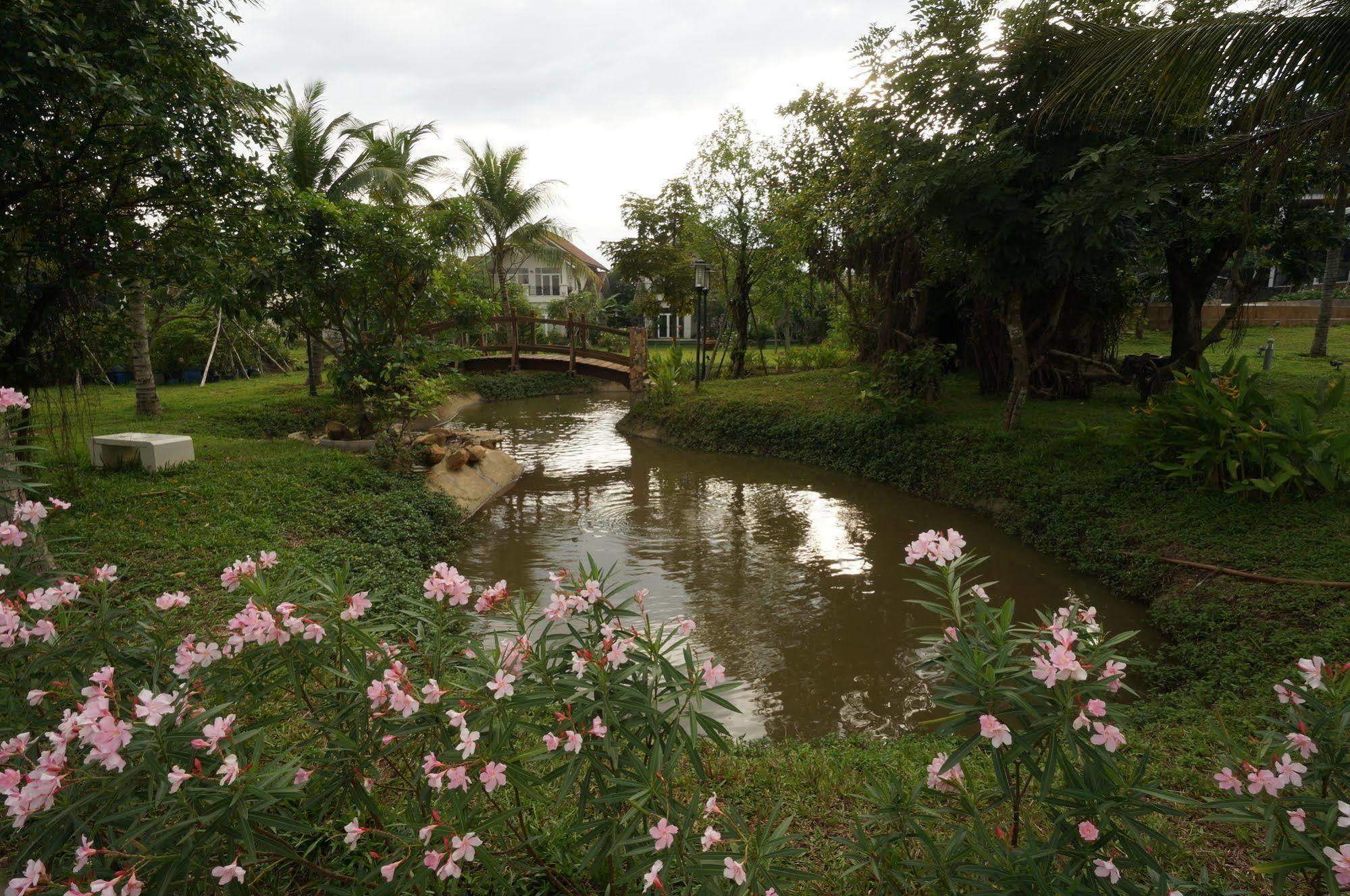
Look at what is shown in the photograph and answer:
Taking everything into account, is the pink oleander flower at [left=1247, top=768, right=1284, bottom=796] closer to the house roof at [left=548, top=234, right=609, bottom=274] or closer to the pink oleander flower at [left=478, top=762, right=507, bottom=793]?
the pink oleander flower at [left=478, top=762, right=507, bottom=793]

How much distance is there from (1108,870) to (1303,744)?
0.64m

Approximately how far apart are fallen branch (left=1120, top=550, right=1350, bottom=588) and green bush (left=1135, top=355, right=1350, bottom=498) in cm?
113

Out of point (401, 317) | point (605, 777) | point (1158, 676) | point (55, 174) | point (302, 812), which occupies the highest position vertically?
point (55, 174)

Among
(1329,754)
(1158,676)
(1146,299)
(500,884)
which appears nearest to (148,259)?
(500,884)

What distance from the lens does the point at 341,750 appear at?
2.16 metres

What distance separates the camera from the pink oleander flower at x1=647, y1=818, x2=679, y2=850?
1.78 metres

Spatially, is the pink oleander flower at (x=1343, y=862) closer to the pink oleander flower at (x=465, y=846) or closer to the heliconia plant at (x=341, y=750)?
the heliconia plant at (x=341, y=750)

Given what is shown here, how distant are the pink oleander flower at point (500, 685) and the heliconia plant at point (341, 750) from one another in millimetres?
A: 11

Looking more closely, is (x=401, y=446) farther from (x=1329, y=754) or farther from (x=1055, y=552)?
(x=1329, y=754)

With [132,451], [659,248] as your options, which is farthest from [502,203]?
[132,451]

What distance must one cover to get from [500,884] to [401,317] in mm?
10761

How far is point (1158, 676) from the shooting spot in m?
5.32

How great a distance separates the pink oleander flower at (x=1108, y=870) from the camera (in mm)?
1739

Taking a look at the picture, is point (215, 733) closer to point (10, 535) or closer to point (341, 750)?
point (341, 750)
